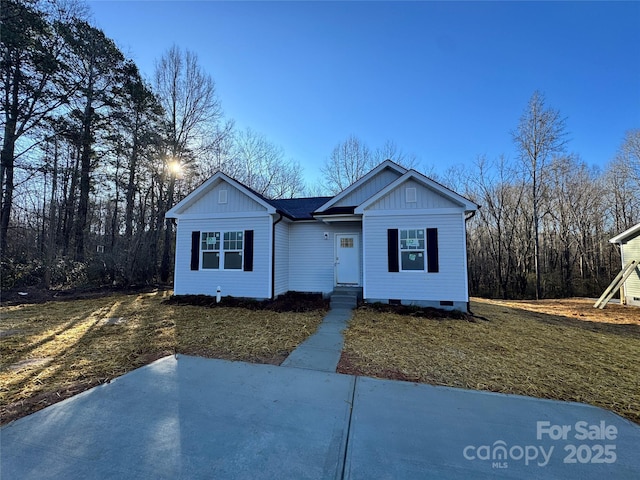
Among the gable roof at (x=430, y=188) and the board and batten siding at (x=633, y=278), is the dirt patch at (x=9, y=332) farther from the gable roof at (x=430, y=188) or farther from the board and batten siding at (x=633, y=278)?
the board and batten siding at (x=633, y=278)

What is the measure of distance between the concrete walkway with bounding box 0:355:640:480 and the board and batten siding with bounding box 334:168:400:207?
306 inches

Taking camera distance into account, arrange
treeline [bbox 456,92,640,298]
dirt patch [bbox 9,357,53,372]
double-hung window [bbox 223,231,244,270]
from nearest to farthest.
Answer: dirt patch [bbox 9,357,53,372], double-hung window [bbox 223,231,244,270], treeline [bbox 456,92,640,298]

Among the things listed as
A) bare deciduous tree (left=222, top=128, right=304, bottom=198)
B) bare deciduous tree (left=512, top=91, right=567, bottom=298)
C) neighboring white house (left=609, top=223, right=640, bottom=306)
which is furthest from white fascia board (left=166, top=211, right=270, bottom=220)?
bare deciduous tree (left=512, top=91, right=567, bottom=298)

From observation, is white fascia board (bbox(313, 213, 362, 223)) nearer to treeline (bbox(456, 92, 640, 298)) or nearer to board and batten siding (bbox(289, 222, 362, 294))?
board and batten siding (bbox(289, 222, 362, 294))

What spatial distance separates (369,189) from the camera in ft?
34.8

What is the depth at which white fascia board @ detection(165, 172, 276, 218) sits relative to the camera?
31.1 ft

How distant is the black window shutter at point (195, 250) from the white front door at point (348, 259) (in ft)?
17.1

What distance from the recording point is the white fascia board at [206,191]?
949 cm

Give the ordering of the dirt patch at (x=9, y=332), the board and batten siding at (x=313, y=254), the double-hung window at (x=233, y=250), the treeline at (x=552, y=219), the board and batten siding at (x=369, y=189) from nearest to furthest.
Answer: the dirt patch at (x=9, y=332) < the double-hung window at (x=233, y=250) < the board and batten siding at (x=313, y=254) < the board and batten siding at (x=369, y=189) < the treeline at (x=552, y=219)

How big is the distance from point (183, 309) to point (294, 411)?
688 cm

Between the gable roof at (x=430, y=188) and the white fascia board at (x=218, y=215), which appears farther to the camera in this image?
the white fascia board at (x=218, y=215)

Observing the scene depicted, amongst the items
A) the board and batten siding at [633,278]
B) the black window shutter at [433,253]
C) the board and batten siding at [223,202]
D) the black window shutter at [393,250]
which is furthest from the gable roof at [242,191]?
the board and batten siding at [633,278]

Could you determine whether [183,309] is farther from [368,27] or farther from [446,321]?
[368,27]

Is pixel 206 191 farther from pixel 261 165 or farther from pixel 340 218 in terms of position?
pixel 261 165
